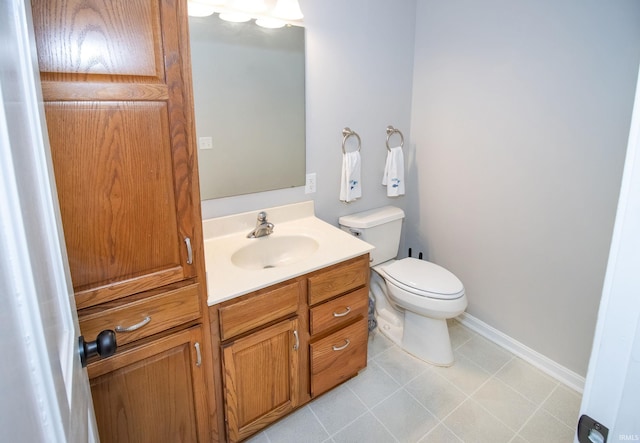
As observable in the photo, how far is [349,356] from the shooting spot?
1859 mm

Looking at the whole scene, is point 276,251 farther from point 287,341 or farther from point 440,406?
point 440,406

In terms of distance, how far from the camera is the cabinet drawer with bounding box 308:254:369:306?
→ 1.60 metres

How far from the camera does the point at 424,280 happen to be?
205 centimetres

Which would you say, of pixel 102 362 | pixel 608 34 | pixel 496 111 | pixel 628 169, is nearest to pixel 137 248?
pixel 102 362

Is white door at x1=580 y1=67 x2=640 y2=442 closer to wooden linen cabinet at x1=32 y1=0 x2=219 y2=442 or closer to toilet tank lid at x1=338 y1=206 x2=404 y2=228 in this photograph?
wooden linen cabinet at x1=32 y1=0 x2=219 y2=442

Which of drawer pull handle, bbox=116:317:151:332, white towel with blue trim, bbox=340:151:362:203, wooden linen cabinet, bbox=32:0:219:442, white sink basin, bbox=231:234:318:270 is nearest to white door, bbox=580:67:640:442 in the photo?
wooden linen cabinet, bbox=32:0:219:442

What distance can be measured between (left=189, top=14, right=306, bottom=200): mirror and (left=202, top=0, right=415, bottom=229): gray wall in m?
0.07

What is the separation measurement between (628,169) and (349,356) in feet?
5.31

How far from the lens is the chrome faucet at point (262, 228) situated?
1830 mm

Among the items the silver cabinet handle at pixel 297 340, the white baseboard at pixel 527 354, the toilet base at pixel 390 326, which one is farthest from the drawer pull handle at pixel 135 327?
the white baseboard at pixel 527 354

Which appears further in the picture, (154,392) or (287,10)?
(287,10)

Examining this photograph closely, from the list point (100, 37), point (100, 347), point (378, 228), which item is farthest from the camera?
point (378, 228)

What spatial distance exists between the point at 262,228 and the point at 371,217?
74cm

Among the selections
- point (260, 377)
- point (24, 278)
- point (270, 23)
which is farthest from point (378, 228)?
point (24, 278)
